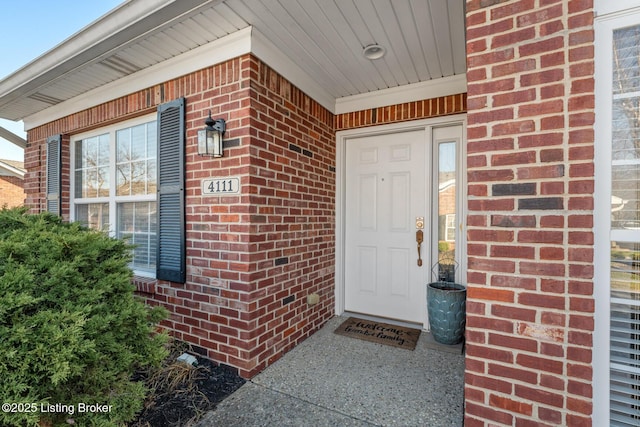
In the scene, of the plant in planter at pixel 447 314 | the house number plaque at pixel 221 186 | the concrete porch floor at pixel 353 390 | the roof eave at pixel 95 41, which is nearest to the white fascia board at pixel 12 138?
the roof eave at pixel 95 41

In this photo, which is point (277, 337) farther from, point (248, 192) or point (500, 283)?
point (500, 283)

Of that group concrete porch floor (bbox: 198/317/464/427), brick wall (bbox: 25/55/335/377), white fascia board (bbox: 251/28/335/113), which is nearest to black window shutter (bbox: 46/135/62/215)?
brick wall (bbox: 25/55/335/377)

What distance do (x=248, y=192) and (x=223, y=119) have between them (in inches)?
24.9

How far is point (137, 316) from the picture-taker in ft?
4.82

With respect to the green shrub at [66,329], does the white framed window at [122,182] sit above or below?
above

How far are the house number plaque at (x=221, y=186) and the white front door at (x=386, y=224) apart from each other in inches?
60.4

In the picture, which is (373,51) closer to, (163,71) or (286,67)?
(286,67)

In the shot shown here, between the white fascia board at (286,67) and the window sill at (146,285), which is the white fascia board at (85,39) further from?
the window sill at (146,285)

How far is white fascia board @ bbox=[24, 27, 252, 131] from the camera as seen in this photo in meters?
2.12

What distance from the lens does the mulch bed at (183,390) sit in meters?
1.72

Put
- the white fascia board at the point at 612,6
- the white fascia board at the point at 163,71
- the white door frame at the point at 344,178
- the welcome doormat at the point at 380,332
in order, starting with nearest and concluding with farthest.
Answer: the white fascia board at the point at 612,6
the white fascia board at the point at 163,71
the welcome doormat at the point at 380,332
the white door frame at the point at 344,178

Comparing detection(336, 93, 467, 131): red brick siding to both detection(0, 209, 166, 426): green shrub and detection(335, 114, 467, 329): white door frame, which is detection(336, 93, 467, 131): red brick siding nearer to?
detection(335, 114, 467, 329): white door frame

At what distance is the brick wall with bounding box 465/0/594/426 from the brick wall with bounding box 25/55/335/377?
4.78 ft

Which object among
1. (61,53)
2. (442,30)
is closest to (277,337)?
(442,30)
